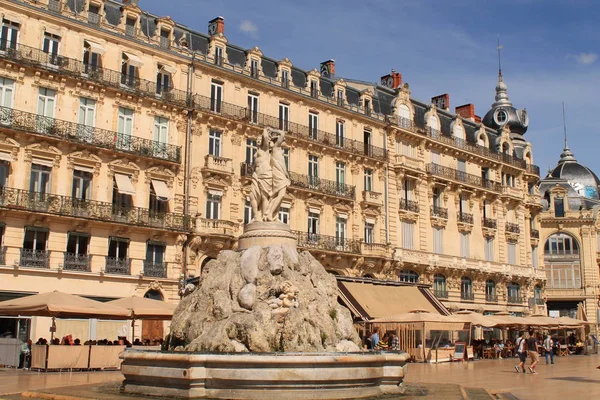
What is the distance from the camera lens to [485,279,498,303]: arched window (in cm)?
4184

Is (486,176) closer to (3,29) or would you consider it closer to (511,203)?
(511,203)

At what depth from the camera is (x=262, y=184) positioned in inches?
629

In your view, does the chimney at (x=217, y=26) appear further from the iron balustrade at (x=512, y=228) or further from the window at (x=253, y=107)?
the iron balustrade at (x=512, y=228)

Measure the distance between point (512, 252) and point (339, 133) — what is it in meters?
16.1

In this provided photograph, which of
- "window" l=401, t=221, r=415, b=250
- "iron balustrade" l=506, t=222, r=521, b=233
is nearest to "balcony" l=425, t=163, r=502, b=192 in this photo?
"iron balustrade" l=506, t=222, r=521, b=233

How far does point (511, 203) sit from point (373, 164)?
13.4m

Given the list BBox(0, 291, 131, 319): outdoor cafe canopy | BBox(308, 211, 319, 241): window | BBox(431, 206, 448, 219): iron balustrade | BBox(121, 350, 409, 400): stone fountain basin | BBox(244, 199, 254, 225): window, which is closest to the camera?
BBox(121, 350, 409, 400): stone fountain basin

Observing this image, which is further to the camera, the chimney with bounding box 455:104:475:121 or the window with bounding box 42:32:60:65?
the chimney with bounding box 455:104:475:121

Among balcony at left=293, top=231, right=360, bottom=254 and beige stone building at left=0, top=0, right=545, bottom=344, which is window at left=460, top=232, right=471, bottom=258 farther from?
balcony at left=293, top=231, right=360, bottom=254

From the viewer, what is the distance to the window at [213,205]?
29.9 meters

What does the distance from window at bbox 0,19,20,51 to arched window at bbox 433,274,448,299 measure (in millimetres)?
23977

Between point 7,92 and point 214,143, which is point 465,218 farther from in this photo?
point 7,92

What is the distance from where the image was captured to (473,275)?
40875 millimetres

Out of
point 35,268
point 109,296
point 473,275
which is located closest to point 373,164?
point 473,275
